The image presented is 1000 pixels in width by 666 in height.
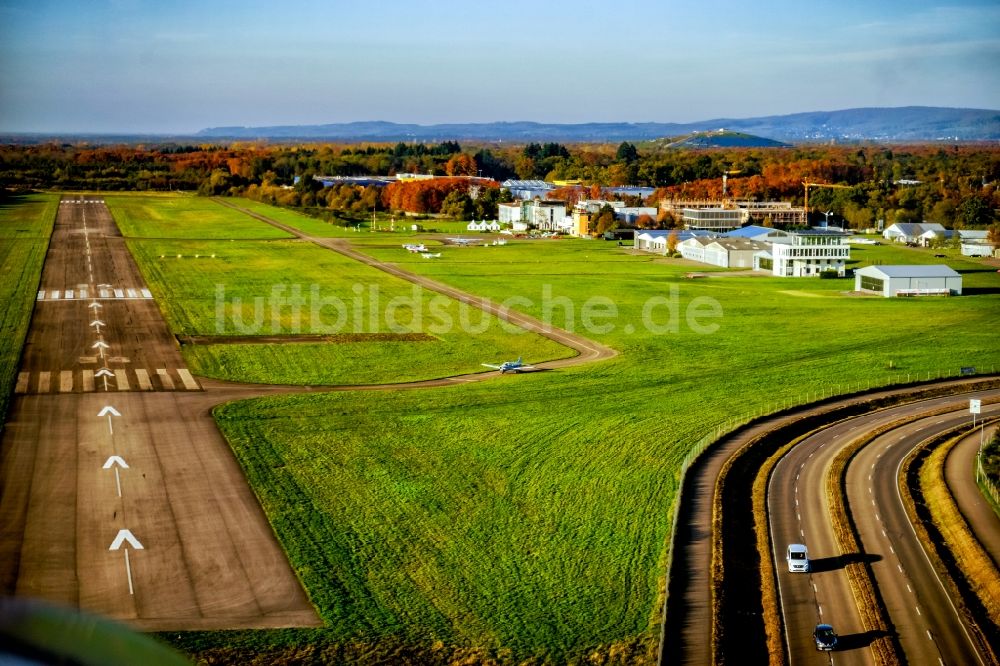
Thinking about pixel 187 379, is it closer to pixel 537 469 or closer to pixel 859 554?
pixel 537 469

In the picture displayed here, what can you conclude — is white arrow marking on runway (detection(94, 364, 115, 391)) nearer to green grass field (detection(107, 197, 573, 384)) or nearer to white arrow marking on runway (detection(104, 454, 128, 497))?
green grass field (detection(107, 197, 573, 384))

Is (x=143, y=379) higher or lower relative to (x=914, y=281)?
lower

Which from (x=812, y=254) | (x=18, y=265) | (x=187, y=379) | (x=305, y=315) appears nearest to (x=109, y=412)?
(x=187, y=379)

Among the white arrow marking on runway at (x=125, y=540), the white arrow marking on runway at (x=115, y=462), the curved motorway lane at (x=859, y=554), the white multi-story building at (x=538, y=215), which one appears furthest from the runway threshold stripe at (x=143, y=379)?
the white multi-story building at (x=538, y=215)

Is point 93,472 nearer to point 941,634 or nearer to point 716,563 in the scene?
point 716,563

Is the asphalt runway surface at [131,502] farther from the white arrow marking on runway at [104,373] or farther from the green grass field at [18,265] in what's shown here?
the green grass field at [18,265]

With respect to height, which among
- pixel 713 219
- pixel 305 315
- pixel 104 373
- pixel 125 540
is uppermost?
pixel 713 219
